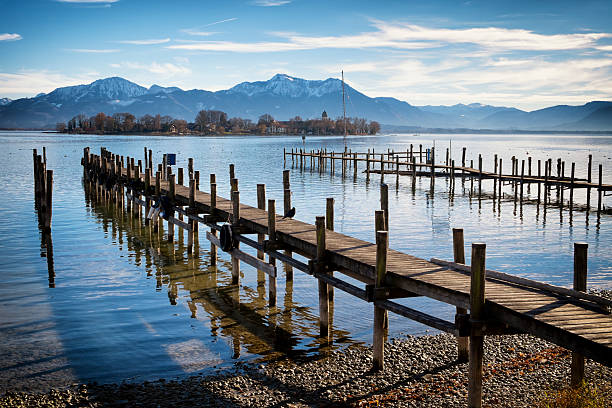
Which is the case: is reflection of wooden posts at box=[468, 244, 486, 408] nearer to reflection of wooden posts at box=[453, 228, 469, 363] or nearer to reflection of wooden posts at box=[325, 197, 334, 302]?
reflection of wooden posts at box=[453, 228, 469, 363]

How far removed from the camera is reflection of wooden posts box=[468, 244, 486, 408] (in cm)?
862

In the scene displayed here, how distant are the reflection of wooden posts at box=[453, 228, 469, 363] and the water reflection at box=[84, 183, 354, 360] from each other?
9.09ft

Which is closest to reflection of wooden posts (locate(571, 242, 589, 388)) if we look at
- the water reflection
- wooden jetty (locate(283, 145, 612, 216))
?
the water reflection

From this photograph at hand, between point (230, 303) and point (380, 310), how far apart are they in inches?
257

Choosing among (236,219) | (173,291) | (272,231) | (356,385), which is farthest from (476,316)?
(173,291)

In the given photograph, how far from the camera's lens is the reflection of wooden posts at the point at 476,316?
8.62 meters

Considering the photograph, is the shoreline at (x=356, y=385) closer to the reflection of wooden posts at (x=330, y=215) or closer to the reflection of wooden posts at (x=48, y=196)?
the reflection of wooden posts at (x=330, y=215)

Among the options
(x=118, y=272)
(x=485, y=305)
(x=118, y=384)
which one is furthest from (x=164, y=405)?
(x=118, y=272)

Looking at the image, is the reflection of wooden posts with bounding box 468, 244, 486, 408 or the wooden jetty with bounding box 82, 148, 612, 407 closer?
the wooden jetty with bounding box 82, 148, 612, 407

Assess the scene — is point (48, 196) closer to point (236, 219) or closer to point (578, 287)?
point (236, 219)

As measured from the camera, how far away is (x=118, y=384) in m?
11.2

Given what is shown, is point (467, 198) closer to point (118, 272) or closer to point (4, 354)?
point (118, 272)

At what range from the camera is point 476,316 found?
881 centimetres

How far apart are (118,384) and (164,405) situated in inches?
63.2
